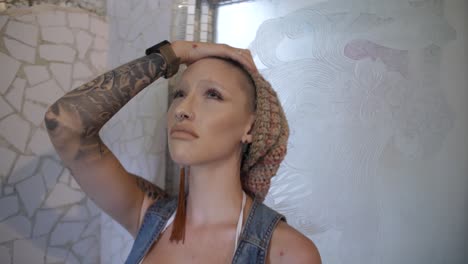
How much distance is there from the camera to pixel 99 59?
1386mm

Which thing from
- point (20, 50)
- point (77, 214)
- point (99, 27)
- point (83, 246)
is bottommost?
point (83, 246)

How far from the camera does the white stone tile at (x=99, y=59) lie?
53.9 inches

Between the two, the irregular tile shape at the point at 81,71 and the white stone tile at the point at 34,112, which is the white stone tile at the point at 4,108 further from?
the irregular tile shape at the point at 81,71

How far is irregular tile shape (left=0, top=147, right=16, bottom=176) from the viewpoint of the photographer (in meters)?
1.18

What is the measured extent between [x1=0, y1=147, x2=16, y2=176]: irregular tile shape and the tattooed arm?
39 centimetres

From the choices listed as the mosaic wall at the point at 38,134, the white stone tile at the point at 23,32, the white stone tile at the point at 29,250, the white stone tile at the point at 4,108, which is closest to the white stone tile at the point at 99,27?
the mosaic wall at the point at 38,134

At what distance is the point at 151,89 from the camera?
1438 millimetres

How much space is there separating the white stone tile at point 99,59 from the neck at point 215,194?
0.67m

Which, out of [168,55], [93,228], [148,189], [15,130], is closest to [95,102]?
[168,55]

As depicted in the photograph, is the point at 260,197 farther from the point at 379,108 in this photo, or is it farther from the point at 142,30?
the point at 142,30

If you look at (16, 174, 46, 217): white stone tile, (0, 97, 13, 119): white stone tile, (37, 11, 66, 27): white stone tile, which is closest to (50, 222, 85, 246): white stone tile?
(16, 174, 46, 217): white stone tile

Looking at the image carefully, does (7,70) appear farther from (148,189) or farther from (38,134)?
(148,189)

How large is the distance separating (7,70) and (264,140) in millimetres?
999

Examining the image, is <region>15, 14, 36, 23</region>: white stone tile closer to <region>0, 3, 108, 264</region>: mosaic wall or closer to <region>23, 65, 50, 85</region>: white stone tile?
<region>0, 3, 108, 264</region>: mosaic wall
